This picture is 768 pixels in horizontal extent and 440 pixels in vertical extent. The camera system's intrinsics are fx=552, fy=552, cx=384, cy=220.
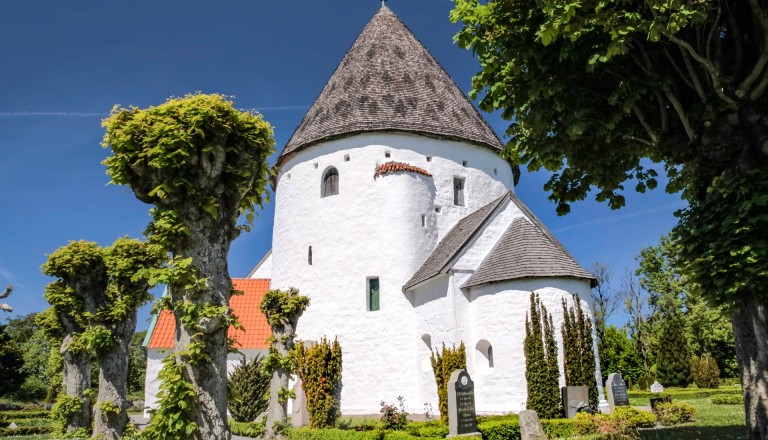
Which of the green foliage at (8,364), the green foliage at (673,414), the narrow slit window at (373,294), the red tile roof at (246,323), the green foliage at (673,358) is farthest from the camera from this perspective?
the green foliage at (673,358)

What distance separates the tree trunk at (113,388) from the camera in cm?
1568

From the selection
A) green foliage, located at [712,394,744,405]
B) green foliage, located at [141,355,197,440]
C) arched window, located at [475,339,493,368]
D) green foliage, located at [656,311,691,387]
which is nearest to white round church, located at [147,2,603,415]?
arched window, located at [475,339,493,368]

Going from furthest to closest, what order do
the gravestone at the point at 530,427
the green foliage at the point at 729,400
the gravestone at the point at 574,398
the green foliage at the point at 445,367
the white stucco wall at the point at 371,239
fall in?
the green foliage at the point at 729,400, the white stucco wall at the point at 371,239, the green foliage at the point at 445,367, the gravestone at the point at 574,398, the gravestone at the point at 530,427

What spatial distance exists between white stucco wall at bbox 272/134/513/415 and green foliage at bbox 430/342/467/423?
197 centimetres

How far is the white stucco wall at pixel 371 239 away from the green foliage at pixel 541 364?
467 centimetres

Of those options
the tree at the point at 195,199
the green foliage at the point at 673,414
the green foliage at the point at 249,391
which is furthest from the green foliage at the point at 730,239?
the green foliage at the point at 249,391

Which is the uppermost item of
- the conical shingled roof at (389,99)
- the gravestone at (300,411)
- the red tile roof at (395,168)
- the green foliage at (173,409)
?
the conical shingled roof at (389,99)

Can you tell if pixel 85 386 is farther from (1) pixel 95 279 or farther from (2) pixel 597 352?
(2) pixel 597 352

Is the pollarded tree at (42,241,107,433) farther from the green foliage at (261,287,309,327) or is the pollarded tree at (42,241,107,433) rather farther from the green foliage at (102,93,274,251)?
the green foliage at (102,93,274,251)

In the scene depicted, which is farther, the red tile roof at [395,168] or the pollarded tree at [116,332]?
the red tile roof at [395,168]

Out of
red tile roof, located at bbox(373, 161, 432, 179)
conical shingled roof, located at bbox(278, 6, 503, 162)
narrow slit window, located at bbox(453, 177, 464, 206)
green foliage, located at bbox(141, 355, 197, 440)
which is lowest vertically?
green foliage, located at bbox(141, 355, 197, 440)

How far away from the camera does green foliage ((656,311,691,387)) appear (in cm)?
3756

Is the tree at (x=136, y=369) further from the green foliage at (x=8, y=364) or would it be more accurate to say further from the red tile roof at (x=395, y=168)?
the red tile roof at (x=395, y=168)

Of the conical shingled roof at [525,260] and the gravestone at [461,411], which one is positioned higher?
the conical shingled roof at [525,260]
